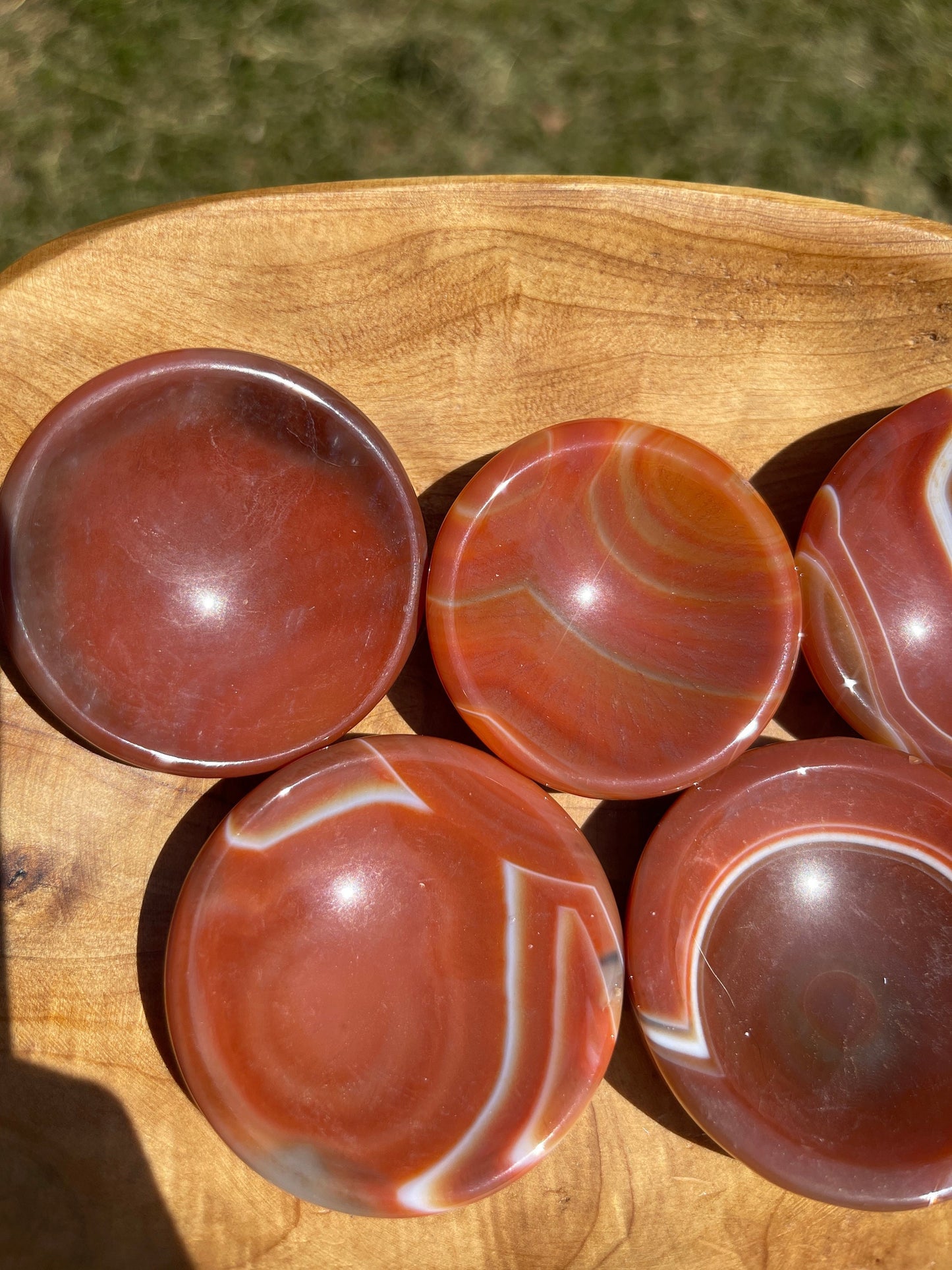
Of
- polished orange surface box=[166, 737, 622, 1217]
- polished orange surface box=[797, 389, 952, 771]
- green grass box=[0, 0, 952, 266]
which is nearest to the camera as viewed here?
polished orange surface box=[166, 737, 622, 1217]

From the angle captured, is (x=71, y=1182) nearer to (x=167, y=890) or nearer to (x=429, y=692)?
(x=167, y=890)

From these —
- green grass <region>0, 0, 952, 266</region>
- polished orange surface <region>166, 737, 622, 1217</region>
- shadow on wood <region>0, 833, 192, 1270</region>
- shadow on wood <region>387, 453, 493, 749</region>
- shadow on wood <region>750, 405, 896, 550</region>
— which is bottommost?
shadow on wood <region>0, 833, 192, 1270</region>

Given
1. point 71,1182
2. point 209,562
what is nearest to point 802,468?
point 209,562

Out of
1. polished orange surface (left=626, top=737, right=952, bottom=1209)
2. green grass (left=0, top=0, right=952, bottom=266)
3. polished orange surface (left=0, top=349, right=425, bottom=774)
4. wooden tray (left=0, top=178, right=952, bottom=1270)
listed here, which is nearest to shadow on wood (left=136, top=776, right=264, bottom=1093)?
wooden tray (left=0, top=178, right=952, bottom=1270)

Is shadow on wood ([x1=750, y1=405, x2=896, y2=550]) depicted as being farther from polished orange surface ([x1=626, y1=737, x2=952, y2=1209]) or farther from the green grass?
the green grass

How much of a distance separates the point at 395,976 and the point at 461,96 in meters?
1.56

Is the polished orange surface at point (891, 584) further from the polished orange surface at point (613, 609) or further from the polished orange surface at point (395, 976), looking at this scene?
the polished orange surface at point (395, 976)

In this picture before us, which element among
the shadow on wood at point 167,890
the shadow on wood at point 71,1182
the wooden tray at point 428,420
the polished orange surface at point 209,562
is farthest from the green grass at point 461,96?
the shadow on wood at point 71,1182

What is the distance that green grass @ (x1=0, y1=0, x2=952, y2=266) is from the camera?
1.65 m

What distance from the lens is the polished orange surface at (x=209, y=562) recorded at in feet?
2.87

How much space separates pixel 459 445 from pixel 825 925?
0.63 meters

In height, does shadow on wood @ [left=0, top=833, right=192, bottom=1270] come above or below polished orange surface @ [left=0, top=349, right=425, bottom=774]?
below

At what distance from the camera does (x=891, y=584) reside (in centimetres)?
96

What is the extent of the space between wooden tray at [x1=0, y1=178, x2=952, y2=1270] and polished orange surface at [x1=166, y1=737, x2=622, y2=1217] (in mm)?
116
